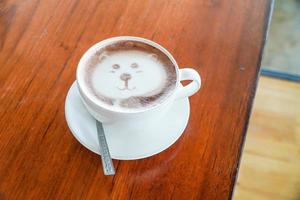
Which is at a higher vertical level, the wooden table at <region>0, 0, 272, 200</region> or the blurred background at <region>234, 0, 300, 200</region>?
the wooden table at <region>0, 0, 272, 200</region>

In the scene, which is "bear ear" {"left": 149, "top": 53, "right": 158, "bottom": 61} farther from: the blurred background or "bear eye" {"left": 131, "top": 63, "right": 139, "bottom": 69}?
the blurred background

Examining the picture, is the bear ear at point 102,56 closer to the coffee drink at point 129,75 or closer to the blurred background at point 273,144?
the coffee drink at point 129,75

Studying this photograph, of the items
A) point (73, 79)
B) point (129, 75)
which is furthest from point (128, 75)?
point (73, 79)

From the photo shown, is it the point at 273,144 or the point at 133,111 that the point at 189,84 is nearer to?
the point at 133,111

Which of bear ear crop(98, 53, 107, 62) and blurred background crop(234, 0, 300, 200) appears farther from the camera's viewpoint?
blurred background crop(234, 0, 300, 200)

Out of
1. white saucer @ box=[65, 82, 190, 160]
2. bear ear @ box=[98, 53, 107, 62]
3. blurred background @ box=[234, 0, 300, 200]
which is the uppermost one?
bear ear @ box=[98, 53, 107, 62]

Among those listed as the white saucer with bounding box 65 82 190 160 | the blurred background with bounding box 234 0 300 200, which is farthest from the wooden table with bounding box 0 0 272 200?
the blurred background with bounding box 234 0 300 200

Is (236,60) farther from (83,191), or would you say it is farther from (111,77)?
(83,191)
